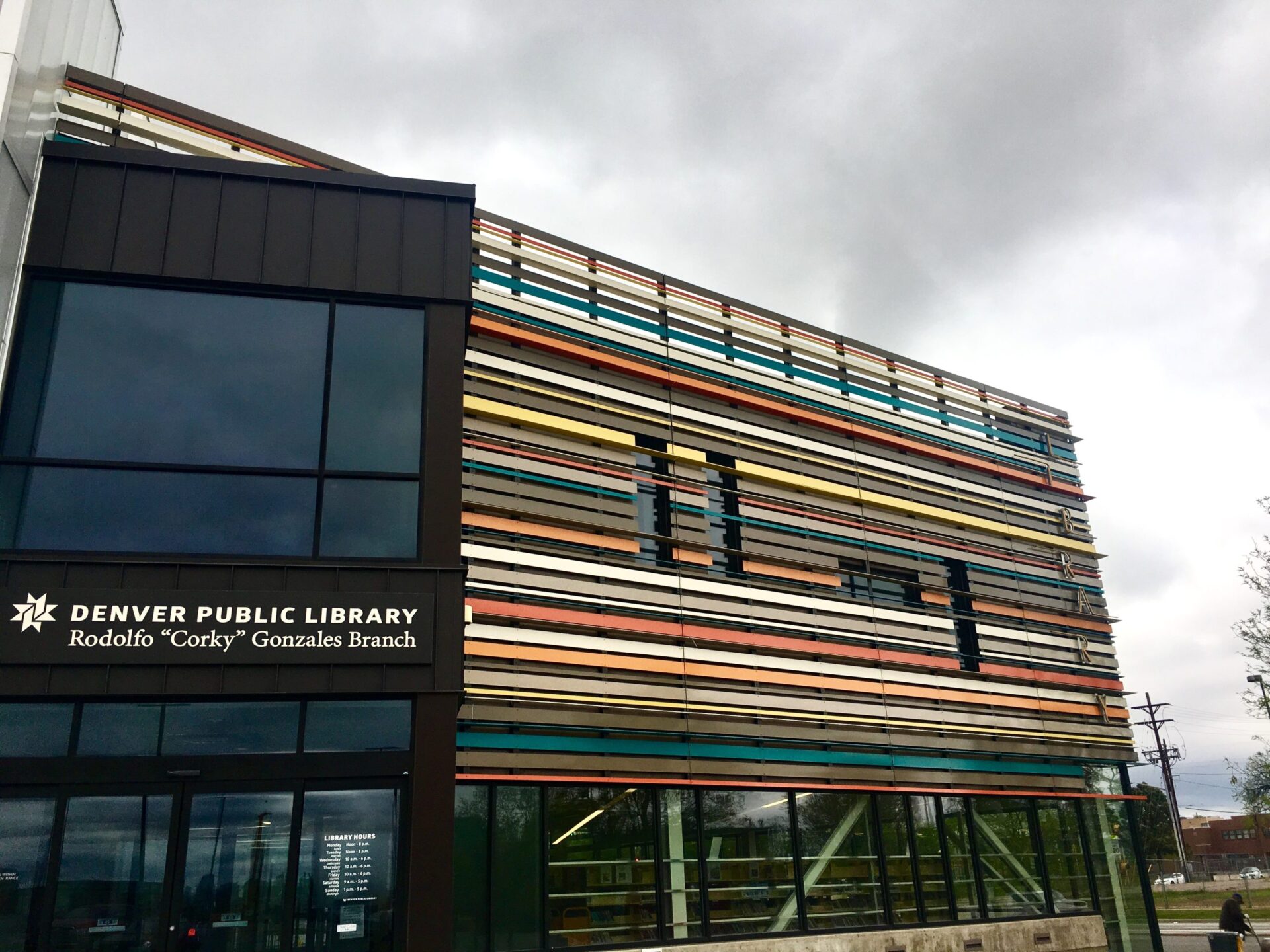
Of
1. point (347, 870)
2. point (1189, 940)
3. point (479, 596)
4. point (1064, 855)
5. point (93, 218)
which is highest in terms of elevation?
point (93, 218)

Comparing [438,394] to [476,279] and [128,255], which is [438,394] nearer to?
[128,255]

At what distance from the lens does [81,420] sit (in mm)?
10891

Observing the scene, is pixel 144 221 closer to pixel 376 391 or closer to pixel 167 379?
pixel 167 379

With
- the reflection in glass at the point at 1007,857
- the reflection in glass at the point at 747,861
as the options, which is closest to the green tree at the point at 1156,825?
the reflection in glass at the point at 1007,857

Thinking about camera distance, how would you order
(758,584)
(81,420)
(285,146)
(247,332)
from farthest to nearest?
1. (758,584)
2. (285,146)
3. (247,332)
4. (81,420)

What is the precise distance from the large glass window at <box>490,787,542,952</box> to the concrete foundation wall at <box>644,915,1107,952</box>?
200 cm

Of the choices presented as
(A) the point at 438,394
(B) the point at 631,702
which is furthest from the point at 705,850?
(A) the point at 438,394

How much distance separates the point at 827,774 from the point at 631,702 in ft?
14.4

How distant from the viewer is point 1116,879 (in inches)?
824

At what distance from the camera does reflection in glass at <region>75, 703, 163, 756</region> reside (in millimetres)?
9859

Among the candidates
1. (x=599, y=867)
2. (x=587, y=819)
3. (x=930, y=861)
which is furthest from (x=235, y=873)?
(x=930, y=861)

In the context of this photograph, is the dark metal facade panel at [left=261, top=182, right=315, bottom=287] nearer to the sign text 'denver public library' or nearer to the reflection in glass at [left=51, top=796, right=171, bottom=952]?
the sign text 'denver public library'

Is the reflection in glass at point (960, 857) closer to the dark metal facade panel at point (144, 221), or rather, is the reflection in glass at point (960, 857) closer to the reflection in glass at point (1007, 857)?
the reflection in glass at point (1007, 857)

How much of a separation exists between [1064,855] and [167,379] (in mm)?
19201
